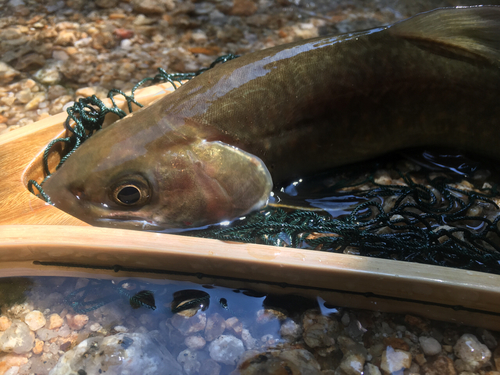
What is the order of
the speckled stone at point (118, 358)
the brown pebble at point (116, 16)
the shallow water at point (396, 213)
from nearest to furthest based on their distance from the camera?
the speckled stone at point (118, 358)
the shallow water at point (396, 213)
the brown pebble at point (116, 16)

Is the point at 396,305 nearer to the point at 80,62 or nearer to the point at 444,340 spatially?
the point at 444,340

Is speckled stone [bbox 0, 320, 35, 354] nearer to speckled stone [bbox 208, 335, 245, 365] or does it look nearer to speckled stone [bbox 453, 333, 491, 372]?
speckled stone [bbox 208, 335, 245, 365]

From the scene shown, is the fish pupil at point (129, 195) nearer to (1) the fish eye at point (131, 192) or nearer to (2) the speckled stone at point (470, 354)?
(1) the fish eye at point (131, 192)

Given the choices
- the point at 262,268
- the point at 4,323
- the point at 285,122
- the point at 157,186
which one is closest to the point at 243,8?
the point at 285,122

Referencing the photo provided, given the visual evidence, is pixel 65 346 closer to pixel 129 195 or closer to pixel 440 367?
pixel 129 195

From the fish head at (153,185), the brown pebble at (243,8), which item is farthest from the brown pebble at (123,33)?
the fish head at (153,185)

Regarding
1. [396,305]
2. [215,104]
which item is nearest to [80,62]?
[215,104]
